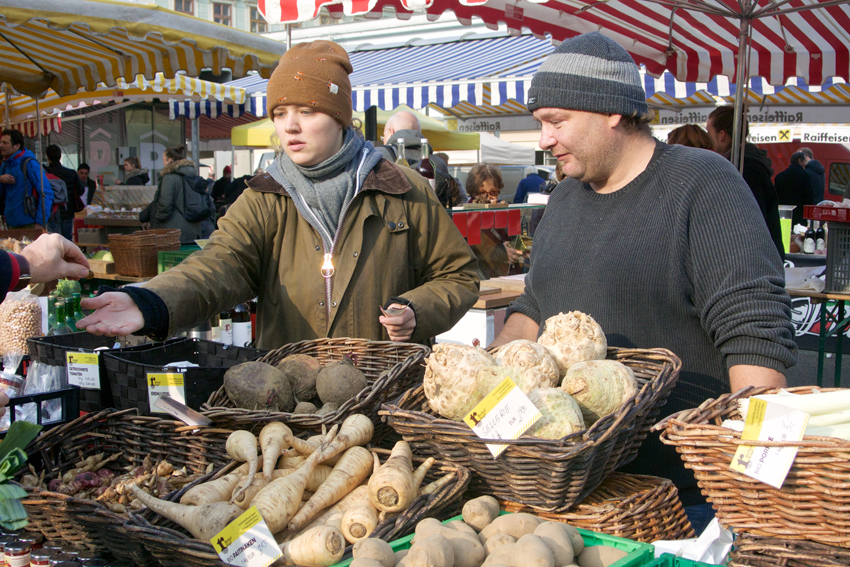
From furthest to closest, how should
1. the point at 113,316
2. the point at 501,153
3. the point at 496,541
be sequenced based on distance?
the point at 501,153
the point at 113,316
the point at 496,541

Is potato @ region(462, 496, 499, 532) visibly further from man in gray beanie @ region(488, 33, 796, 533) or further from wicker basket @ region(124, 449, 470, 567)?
man in gray beanie @ region(488, 33, 796, 533)

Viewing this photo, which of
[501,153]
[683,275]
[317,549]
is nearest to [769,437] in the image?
[683,275]

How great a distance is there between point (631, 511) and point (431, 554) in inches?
20.5

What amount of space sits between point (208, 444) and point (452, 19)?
19160 millimetres

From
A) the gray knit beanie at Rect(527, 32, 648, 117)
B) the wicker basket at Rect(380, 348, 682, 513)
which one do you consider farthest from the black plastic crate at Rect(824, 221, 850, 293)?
the wicker basket at Rect(380, 348, 682, 513)

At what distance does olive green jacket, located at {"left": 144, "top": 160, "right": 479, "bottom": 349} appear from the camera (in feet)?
7.55

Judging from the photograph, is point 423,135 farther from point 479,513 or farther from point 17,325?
point 479,513

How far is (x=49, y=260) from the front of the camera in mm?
1822

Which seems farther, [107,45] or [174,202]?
[174,202]

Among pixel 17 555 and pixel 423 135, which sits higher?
pixel 423 135

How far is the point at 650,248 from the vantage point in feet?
5.98

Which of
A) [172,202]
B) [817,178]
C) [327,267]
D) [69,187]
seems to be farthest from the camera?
[69,187]

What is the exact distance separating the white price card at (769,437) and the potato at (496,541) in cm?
41

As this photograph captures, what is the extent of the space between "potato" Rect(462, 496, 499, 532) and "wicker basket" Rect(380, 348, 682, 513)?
0.20ft
